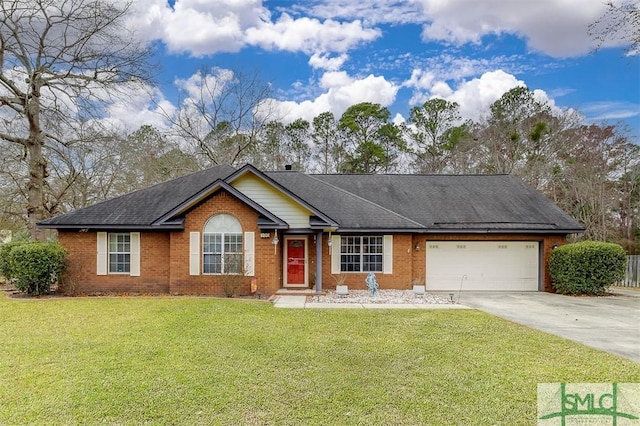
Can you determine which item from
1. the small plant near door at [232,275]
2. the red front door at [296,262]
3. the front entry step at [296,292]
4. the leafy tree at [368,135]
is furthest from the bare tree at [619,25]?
the leafy tree at [368,135]

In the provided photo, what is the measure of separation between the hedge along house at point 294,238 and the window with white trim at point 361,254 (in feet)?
0.13

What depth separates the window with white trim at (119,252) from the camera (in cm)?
1462

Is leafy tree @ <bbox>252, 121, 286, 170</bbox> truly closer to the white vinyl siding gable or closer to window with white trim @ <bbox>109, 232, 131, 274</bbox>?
the white vinyl siding gable

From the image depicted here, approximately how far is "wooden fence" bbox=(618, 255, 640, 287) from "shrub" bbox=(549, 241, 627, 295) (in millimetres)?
5718

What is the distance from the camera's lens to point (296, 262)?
1551cm

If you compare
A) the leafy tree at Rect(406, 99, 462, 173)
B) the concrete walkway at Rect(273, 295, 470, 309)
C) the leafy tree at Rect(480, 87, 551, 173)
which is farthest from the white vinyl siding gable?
the leafy tree at Rect(406, 99, 462, 173)

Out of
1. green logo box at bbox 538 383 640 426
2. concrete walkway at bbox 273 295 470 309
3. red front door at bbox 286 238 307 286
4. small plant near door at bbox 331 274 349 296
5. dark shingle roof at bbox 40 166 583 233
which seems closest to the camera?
green logo box at bbox 538 383 640 426

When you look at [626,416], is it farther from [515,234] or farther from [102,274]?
[102,274]

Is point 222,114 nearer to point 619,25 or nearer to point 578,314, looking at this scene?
point 619,25

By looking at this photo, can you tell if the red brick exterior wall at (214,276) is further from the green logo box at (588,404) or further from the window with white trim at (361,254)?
the green logo box at (588,404)

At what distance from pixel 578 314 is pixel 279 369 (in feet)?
31.7

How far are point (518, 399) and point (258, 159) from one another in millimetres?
29699

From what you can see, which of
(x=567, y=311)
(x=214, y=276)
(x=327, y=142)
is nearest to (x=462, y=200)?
(x=567, y=311)

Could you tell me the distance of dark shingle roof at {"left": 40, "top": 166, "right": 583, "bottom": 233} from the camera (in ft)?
49.1
